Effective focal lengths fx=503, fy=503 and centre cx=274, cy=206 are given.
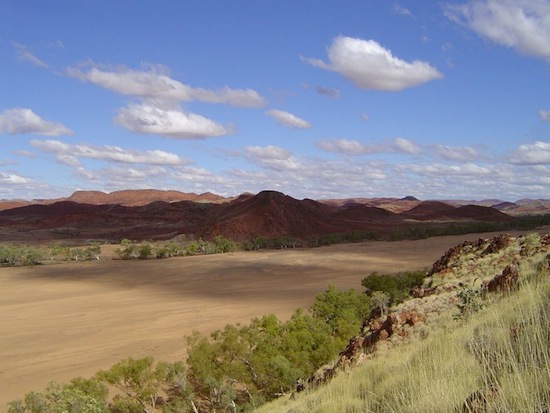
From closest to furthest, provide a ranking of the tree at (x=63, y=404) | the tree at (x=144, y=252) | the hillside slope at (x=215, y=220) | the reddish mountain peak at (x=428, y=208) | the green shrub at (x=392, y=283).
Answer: the tree at (x=63, y=404), the green shrub at (x=392, y=283), the tree at (x=144, y=252), the hillside slope at (x=215, y=220), the reddish mountain peak at (x=428, y=208)

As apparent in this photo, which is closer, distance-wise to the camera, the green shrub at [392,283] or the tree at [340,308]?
the tree at [340,308]

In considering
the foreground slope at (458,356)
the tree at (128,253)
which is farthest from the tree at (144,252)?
the foreground slope at (458,356)

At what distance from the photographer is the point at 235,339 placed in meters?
15.3

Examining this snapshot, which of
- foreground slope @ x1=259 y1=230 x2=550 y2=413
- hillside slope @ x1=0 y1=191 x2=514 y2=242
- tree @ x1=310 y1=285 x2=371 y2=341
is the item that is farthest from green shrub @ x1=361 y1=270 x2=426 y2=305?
hillside slope @ x1=0 y1=191 x2=514 y2=242

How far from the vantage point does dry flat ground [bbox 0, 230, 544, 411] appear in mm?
20156

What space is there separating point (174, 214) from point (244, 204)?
17895 mm

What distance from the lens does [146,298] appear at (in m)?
32.1

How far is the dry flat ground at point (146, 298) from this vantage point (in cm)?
2016

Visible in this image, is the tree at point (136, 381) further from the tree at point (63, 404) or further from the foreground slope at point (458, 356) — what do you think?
the foreground slope at point (458, 356)

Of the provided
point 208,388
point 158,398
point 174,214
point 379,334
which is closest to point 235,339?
point 208,388

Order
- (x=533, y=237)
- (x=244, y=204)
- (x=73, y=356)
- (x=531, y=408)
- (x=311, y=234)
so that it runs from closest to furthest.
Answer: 1. (x=531, y=408)
2. (x=533, y=237)
3. (x=73, y=356)
4. (x=311, y=234)
5. (x=244, y=204)

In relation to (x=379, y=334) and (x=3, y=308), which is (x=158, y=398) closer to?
(x=379, y=334)

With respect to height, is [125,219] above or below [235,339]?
above

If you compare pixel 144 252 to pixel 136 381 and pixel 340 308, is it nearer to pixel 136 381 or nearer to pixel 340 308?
pixel 340 308
